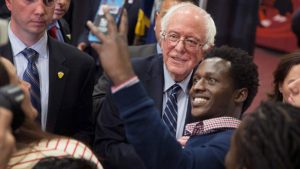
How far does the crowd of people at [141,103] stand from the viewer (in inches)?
69.1

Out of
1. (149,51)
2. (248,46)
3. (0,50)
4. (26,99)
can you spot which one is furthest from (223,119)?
(248,46)

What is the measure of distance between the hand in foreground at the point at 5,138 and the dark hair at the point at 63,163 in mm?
193

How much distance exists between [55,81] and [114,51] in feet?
4.22

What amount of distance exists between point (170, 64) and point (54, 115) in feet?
2.12

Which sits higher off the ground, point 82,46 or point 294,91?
point 294,91

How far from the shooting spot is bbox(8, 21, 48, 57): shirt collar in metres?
3.02

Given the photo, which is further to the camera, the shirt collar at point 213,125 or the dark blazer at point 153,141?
the shirt collar at point 213,125

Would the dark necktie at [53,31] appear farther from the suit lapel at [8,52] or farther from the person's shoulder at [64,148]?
the person's shoulder at [64,148]

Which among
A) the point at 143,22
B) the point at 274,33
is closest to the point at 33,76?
the point at 143,22

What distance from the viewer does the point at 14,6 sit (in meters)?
3.10

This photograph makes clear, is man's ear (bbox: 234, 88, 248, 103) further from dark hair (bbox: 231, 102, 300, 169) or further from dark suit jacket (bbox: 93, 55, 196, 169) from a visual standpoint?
dark hair (bbox: 231, 102, 300, 169)

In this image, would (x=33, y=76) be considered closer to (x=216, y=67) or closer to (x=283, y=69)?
(x=216, y=67)

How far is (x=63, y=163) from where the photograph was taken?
5.92 ft

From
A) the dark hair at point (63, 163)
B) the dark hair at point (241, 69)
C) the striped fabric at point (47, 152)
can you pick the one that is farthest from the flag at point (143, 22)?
the dark hair at point (63, 163)
